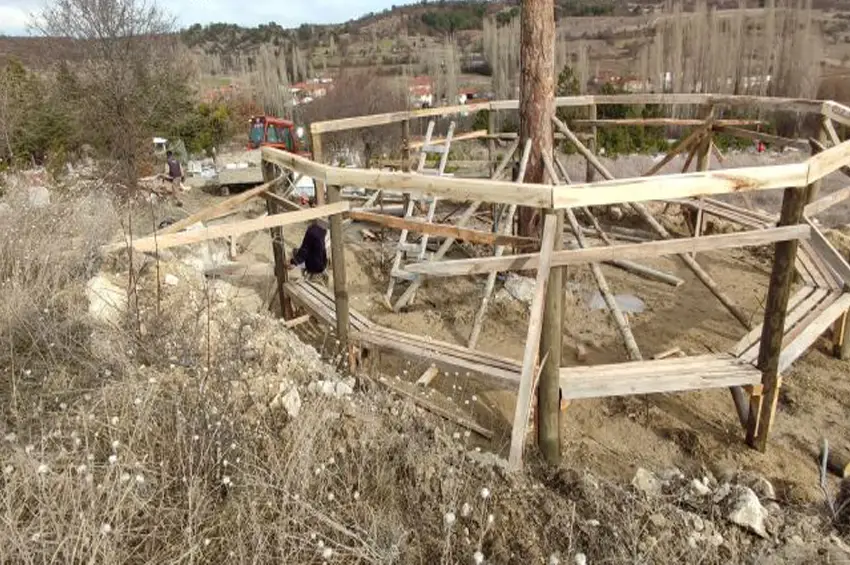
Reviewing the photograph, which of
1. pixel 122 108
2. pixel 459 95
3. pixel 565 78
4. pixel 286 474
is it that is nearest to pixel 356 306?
pixel 286 474

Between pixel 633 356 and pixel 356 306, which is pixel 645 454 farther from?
pixel 356 306

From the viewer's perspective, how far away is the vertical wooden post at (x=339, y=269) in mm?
4094

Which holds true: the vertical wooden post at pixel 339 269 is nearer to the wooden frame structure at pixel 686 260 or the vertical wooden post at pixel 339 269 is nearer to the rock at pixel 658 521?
the wooden frame structure at pixel 686 260

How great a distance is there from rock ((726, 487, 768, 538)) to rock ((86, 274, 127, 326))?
337 cm

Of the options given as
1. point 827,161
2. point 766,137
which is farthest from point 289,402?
point 766,137

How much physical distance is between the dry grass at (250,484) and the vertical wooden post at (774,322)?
119 cm

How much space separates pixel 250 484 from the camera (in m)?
Result: 2.36

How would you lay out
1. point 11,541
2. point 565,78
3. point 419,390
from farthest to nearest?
point 565,78, point 419,390, point 11,541

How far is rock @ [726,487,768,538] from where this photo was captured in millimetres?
2520

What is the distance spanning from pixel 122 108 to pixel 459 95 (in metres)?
21.8

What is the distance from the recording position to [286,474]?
2.45 metres

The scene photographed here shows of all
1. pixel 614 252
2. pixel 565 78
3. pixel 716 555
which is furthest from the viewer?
pixel 565 78

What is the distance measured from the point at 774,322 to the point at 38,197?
323 inches

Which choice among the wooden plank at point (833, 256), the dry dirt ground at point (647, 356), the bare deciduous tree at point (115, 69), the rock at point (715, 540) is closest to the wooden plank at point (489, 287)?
the dry dirt ground at point (647, 356)
